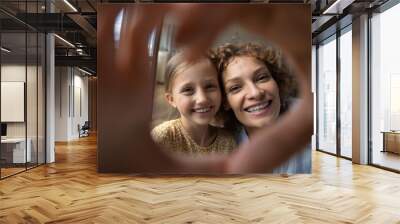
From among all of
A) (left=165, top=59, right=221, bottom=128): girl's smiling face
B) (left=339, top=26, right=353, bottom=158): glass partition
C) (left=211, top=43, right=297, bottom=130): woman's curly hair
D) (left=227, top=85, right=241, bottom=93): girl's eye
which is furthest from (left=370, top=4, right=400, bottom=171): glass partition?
(left=165, top=59, right=221, bottom=128): girl's smiling face

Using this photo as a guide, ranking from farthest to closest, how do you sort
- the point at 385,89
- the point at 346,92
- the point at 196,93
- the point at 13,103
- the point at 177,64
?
1. the point at 346,92
2. the point at 385,89
3. the point at 13,103
4. the point at 177,64
5. the point at 196,93

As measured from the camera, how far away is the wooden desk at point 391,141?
7.30m

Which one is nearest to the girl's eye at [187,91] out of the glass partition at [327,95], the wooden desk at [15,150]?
the wooden desk at [15,150]

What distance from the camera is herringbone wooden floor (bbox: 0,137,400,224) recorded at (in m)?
4.05

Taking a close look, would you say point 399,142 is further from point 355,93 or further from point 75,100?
point 75,100

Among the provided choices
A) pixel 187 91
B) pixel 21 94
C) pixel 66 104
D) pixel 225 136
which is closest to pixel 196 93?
pixel 187 91

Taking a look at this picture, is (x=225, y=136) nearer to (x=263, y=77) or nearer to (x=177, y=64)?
(x=263, y=77)

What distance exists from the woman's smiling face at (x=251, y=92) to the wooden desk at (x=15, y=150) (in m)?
4.05

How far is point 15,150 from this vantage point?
7.20 metres

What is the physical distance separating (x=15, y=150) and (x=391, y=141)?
727cm

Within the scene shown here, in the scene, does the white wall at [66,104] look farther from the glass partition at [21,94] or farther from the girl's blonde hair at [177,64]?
the girl's blonde hair at [177,64]

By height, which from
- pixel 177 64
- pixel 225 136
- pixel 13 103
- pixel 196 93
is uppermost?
pixel 177 64

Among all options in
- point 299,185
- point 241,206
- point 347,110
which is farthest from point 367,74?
point 241,206

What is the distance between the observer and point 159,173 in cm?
676
